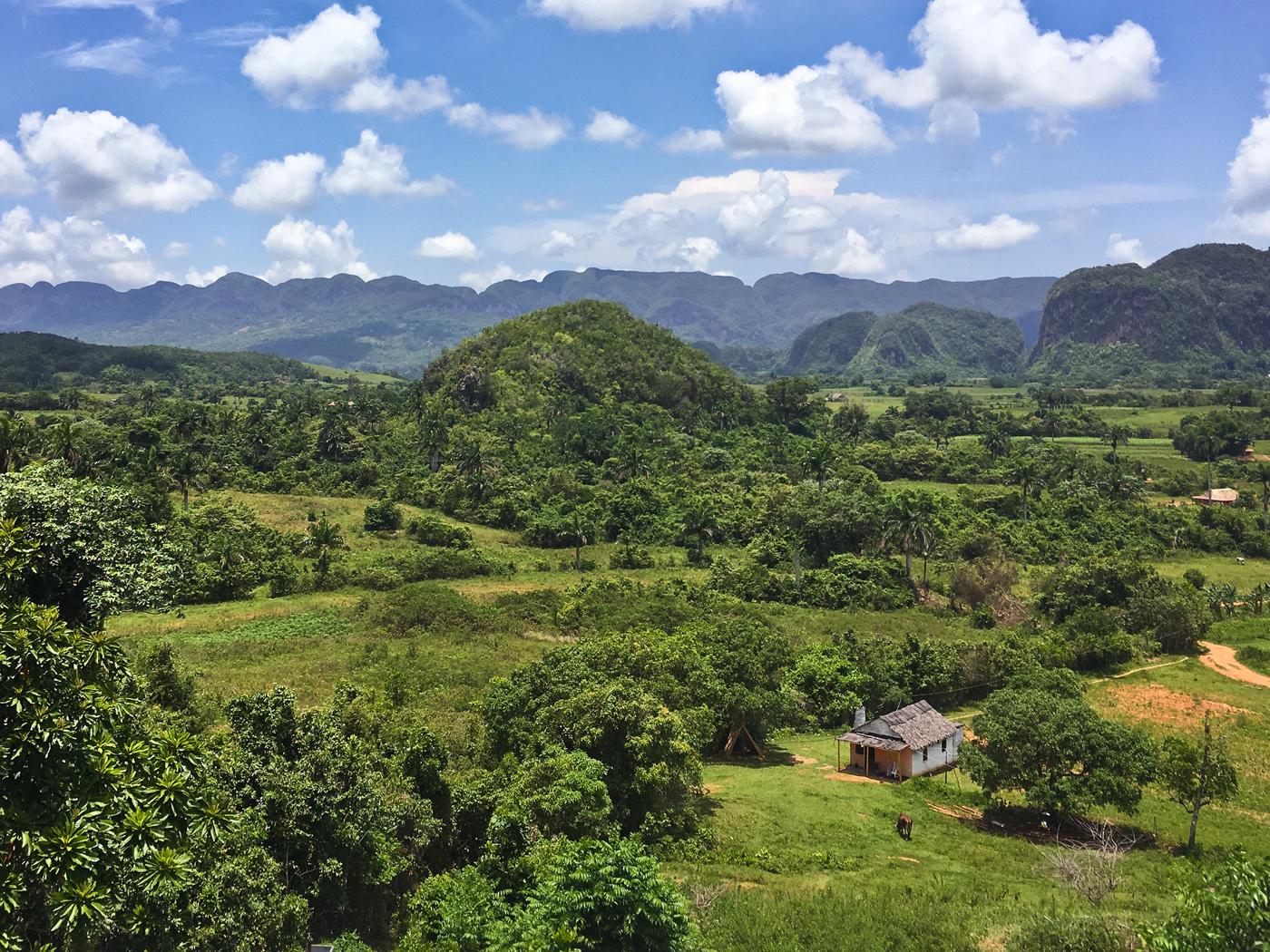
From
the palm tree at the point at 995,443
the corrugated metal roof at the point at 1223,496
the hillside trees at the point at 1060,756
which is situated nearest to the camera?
the hillside trees at the point at 1060,756

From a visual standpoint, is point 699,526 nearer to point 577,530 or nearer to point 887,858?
point 577,530

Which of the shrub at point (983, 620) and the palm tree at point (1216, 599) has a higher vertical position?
the palm tree at point (1216, 599)

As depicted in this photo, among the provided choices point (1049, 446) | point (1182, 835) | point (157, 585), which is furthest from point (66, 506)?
point (1049, 446)

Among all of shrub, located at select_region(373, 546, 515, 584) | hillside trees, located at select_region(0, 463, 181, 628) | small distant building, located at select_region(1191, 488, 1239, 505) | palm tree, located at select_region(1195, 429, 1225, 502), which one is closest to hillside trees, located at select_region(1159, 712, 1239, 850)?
hillside trees, located at select_region(0, 463, 181, 628)

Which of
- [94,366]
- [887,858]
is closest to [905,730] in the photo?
[887,858]

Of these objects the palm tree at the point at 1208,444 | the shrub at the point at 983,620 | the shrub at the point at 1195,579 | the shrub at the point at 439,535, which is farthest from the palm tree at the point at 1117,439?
the shrub at the point at 439,535

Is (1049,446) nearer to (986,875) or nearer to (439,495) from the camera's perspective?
(439,495)

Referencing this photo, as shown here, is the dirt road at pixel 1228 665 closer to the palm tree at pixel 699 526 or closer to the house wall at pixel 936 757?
the house wall at pixel 936 757
